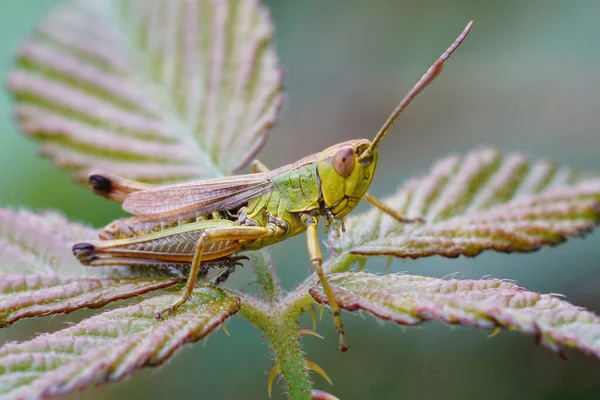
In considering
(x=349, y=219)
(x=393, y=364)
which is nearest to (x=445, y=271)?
(x=393, y=364)

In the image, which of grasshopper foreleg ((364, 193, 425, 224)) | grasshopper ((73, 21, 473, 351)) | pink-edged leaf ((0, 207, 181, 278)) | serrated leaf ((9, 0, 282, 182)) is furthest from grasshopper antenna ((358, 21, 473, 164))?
pink-edged leaf ((0, 207, 181, 278))

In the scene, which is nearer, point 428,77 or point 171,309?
point 171,309

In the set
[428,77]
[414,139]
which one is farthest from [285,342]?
[414,139]

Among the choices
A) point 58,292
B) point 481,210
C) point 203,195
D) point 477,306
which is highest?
point 203,195

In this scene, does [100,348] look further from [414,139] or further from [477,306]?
[414,139]

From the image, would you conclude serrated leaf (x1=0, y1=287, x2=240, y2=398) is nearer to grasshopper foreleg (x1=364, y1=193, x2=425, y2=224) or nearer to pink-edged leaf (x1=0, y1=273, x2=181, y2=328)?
pink-edged leaf (x1=0, y1=273, x2=181, y2=328)

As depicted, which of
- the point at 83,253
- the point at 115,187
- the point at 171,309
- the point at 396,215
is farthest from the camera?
the point at 115,187

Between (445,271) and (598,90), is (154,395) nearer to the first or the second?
(445,271)
